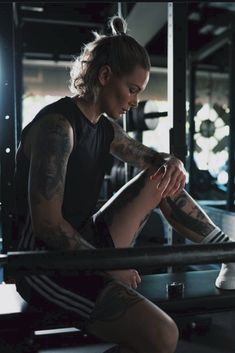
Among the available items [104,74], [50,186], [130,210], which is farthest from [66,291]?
[104,74]

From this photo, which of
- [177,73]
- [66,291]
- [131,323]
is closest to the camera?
[131,323]

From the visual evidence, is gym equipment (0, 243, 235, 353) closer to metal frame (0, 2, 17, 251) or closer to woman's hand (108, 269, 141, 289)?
woman's hand (108, 269, 141, 289)

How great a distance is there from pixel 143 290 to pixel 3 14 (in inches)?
45.6

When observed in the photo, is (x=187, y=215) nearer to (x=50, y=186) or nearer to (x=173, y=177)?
(x=173, y=177)

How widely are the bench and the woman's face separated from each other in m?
0.63

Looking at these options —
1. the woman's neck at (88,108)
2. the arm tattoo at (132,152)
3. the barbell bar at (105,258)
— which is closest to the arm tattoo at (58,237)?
the barbell bar at (105,258)

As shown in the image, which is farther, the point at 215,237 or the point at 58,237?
the point at 215,237

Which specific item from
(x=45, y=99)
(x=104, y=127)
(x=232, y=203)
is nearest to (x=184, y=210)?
(x=104, y=127)

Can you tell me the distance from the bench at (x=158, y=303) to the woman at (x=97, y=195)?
0.05 metres

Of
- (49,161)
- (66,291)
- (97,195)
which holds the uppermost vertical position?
(49,161)

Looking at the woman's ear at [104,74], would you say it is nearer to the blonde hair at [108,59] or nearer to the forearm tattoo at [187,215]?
the blonde hair at [108,59]

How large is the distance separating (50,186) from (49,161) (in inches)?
2.5

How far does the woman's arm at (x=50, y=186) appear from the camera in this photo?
1.01 meters

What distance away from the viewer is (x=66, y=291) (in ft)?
3.61
